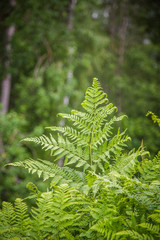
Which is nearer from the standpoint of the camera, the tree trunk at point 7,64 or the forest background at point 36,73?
the forest background at point 36,73

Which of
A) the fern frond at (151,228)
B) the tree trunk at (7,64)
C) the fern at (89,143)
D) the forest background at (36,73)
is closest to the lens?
the fern frond at (151,228)

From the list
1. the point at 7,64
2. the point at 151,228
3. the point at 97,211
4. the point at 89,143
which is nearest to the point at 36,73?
the point at 7,64

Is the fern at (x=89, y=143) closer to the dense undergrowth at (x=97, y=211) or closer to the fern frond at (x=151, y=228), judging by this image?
the dense undergrowth at (x=97, y=211)

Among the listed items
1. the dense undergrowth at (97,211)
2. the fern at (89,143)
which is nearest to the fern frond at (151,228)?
the dense undergrowth at (97,211)

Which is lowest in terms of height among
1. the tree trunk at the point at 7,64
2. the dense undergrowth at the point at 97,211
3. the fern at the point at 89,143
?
the dense undergrowth at the point at 97,211

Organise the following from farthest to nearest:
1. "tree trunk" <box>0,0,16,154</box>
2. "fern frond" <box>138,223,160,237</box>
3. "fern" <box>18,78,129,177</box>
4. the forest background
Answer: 1. "tree trunk" <box>0,0,16,154</box>
2. the forest background
3. "fern" <box>18,78,129,177</box>
4. "fern frond" <box>138,223,160,237</box>

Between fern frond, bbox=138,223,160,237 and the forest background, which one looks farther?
the forest background

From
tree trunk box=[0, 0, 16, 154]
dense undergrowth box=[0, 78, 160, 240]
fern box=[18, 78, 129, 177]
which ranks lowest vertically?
dense undergrowth box=[0, 78, 160, 240]

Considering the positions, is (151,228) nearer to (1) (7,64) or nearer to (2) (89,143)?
(2) (89,143)

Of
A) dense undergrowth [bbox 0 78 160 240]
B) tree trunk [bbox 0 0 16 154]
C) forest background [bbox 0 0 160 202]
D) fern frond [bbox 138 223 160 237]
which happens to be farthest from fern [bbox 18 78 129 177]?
tree trunk [bbox 0 0 16 154]

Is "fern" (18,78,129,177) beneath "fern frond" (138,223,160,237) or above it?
above

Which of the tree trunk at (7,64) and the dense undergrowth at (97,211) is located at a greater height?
the tree trunk at (7,64)

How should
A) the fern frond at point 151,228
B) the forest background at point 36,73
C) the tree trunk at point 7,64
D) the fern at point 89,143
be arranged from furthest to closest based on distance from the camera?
the tree trunk at point 7,64
the forest background at point 36,73
the fern at point 89,143
the fern frond at point 151,228

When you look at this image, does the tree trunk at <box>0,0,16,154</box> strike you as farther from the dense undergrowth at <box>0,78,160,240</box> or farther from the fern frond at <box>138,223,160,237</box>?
the fern frond at <box>138,223,160,237</box>
